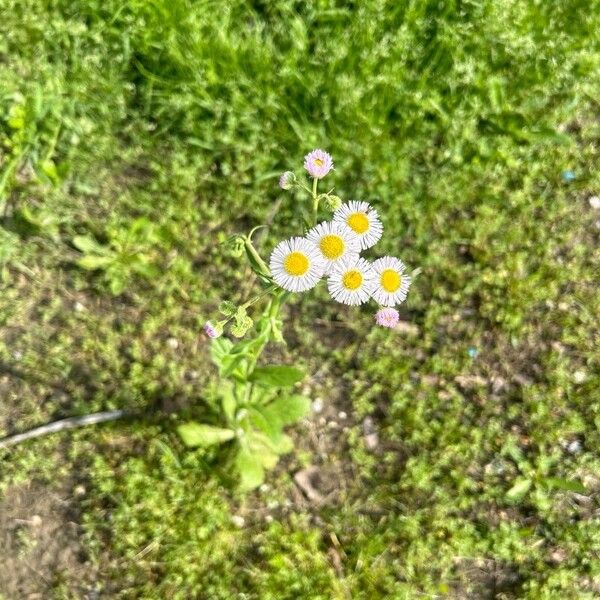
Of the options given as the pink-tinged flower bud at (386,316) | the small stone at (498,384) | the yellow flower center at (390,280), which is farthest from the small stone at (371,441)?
the yellow flower center at (390,280)

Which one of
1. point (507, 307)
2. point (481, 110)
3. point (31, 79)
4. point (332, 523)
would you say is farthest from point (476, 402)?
point (31, 79)

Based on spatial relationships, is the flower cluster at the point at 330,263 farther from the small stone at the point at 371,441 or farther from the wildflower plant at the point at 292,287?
the small stone at the point at 371,441

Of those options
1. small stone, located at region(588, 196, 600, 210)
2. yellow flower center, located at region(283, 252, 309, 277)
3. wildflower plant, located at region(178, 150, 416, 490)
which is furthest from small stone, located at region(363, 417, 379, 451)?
small stone, located at region(588, 196, 600, 210)

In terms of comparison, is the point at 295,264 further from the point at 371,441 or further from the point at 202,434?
the point at 371,441

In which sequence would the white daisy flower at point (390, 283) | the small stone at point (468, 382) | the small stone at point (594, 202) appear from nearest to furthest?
the white daisy flower at point (390, 283), the small stone at point (468, 382), the small stone at point (594, 202)

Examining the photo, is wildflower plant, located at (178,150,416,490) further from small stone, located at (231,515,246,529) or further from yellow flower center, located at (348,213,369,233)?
small stone, located at (231,515,246,529)
